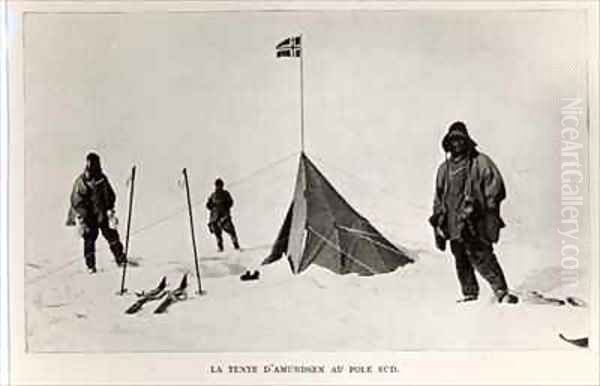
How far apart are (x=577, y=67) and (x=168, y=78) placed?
1.38 ft

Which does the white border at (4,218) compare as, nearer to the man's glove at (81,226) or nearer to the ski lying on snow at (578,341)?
the man's glove at (81,226)

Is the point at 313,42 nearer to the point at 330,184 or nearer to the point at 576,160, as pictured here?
the point at 330,184

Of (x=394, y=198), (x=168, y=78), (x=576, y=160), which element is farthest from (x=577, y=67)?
(x=168, y=78)

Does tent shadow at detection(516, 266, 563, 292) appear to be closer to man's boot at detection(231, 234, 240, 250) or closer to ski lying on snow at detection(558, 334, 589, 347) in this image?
ski lying on snow at detection(558, 334, 589, 347)

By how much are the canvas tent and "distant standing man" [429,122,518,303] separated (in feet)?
0.18

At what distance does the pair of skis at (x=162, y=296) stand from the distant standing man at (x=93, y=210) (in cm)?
4

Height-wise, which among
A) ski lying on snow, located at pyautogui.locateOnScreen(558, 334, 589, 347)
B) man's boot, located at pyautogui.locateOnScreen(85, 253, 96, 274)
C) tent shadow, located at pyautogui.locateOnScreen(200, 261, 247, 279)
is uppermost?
man's boot, located at pyautogui.locateOnScreen(85, 253, 96, 274)

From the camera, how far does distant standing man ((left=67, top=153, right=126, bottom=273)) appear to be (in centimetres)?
77

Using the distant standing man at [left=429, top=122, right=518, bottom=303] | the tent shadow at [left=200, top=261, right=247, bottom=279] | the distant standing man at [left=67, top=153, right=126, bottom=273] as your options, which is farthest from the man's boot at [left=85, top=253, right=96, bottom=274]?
the distant standing man at [left=429, top=122, right=518, bottom=303]

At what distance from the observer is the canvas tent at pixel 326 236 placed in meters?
0.77

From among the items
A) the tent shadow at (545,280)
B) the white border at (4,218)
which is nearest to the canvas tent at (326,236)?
the tent shadow at (545,280)

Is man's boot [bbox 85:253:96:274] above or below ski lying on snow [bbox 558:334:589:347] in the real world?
above

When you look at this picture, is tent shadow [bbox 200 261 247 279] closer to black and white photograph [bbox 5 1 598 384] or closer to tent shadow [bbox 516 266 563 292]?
black and white photograph [bbox 5 1 598 384]

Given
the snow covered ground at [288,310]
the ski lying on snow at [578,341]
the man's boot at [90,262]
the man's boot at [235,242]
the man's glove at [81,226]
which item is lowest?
the ski lying on snow at [578,341]
